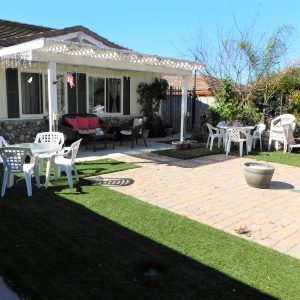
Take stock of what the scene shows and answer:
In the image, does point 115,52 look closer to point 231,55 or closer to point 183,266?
point 183,266

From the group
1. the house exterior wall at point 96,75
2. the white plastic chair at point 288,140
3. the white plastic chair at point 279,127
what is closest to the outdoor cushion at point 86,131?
the house exterior wall at point 96,75

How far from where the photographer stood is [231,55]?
14.2 m

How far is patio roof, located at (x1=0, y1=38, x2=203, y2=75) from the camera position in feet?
23.4

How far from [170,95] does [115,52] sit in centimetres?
668

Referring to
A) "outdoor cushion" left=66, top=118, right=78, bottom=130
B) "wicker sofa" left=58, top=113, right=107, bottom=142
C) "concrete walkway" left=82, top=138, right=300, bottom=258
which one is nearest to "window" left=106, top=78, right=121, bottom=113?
"wicker sofa" left=58, top=113, right=107, bottom=142

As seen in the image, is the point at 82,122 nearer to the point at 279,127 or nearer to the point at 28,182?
the point at 28,182

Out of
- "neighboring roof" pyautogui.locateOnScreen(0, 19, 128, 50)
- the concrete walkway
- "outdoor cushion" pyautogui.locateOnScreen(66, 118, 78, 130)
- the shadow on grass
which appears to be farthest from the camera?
"outdoor cushion" pyautogui.locateOnScreen(66, 118, 78, 130)

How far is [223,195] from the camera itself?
5.76 metres

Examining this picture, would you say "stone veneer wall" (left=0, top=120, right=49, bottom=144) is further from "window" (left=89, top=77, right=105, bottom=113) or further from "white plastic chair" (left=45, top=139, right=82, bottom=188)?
"white plastic chair" (left=45, top=139, right=82, bottom=188)

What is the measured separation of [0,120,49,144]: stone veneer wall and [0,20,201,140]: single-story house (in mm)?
31

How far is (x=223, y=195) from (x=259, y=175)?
840mm

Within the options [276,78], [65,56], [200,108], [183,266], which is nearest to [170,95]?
[200,108]

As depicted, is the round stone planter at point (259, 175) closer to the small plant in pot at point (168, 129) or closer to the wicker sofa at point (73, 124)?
the wicker sofa at point (73, 124)

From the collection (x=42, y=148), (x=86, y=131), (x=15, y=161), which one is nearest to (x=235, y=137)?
(x=86, y=131)
